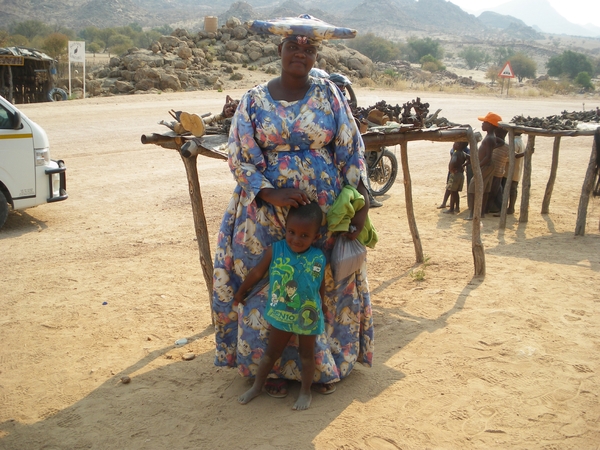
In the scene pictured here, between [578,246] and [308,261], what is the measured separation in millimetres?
4649

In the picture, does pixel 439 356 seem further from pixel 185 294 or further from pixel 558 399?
pixel 185 294

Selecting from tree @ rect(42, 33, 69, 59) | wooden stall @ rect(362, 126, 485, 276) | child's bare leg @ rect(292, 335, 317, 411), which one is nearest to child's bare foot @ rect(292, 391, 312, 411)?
child's bare leg @ rect(292, 335, 317, 411)

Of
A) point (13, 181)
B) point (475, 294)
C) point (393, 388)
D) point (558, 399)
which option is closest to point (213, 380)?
point (393, 388)

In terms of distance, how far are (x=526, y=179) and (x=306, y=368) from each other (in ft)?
17.2

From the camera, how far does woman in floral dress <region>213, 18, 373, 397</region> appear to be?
311cm

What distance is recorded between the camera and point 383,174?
30.9ft

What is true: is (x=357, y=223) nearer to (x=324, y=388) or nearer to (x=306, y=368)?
(x=306, y=368)

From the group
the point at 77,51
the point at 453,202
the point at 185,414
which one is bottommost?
Result: the point at 185,414

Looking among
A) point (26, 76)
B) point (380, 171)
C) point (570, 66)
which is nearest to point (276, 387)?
point (380, 171)

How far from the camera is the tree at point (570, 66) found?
48812 mm

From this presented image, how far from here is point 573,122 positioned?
7.55 metres

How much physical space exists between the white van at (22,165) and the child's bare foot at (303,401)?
5.03 metres

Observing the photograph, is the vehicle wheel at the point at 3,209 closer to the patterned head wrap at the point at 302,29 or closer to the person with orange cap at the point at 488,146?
the patterned head wrap at the point at 302,29

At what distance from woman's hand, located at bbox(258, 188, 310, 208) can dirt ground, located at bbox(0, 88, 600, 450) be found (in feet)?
3.78
